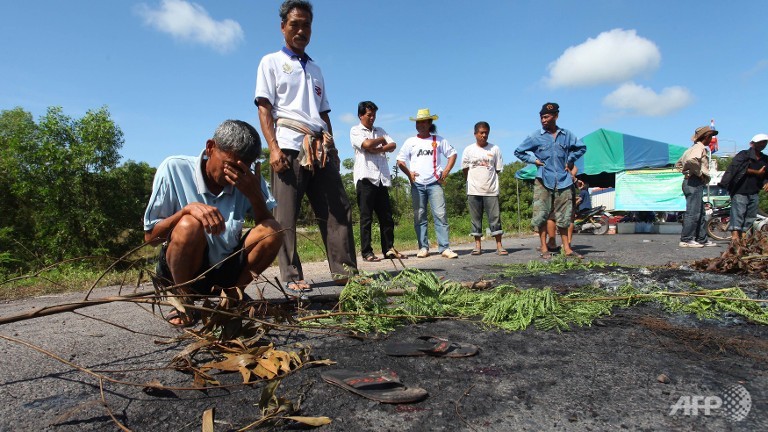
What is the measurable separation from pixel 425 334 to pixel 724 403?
1.14 m

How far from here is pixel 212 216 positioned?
85.2 inches

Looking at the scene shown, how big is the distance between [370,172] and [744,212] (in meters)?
5.83

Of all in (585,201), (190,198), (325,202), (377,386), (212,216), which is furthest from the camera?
(585,201)

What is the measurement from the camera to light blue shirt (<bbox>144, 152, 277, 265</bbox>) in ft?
7.75

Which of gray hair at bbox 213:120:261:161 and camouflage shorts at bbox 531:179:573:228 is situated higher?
gray hair at bbox 213:120:261:161

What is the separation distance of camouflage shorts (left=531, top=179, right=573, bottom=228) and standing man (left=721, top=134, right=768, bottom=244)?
3138 mm

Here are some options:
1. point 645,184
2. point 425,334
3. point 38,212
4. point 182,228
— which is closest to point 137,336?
point 182,228

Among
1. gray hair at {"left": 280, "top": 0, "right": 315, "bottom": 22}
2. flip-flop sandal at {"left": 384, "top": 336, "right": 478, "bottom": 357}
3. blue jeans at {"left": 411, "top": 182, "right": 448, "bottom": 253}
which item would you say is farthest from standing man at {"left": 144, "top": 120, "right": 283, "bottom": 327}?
blue jeans at {"left": 411, "top": 182, "right": 448, "bottom": 253}

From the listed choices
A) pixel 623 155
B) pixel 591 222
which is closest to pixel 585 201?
pixel 591 222

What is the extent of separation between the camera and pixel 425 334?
82.0 inches

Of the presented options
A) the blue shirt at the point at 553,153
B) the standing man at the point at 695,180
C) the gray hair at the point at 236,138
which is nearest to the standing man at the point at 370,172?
the blue shirt at the point at 553,153

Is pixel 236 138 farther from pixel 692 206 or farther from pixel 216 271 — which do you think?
pixel 692 206

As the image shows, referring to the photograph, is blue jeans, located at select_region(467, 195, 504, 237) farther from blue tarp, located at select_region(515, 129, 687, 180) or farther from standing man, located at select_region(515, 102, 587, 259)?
blue tarp, located at select_region(515, 129, 687, 180)

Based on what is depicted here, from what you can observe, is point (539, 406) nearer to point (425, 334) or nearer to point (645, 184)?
point (425, 334)
